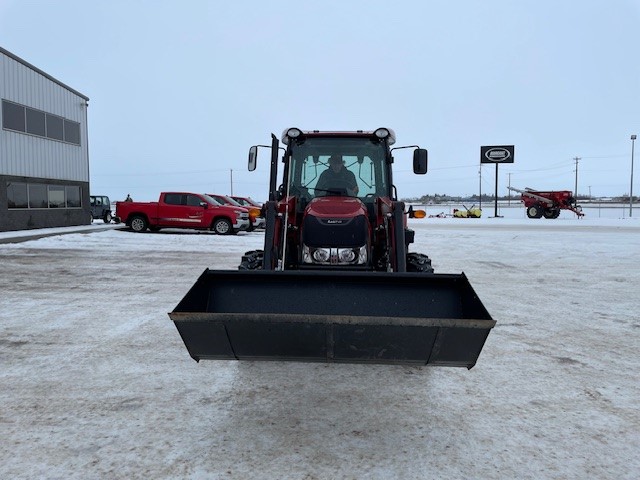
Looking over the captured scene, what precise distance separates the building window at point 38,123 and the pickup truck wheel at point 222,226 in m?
9.30

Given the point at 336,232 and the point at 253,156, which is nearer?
the point at 336,232

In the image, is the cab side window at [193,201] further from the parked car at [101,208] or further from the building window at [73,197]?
the parked car at [101,208]

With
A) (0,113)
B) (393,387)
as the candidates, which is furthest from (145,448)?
(0,113)

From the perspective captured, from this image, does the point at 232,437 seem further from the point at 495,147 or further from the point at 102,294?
the point at 495,147

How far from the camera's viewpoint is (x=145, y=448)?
9.98 ft

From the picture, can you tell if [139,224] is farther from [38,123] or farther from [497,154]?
[497,154]

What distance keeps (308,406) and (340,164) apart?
3294mm

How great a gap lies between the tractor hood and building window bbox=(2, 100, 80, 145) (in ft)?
64.9

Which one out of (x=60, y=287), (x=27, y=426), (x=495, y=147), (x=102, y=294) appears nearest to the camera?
(x=27, y=426)

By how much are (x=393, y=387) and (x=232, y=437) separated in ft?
4.88

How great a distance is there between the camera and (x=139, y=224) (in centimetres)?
2159

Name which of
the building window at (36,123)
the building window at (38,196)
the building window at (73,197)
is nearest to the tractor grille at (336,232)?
the building window at (38,196)

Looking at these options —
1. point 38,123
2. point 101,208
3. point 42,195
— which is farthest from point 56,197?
point 101,208

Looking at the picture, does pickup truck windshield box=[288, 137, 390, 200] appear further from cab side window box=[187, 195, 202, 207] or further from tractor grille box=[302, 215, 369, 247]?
cab side window box=[187, 195, 202, 207]
